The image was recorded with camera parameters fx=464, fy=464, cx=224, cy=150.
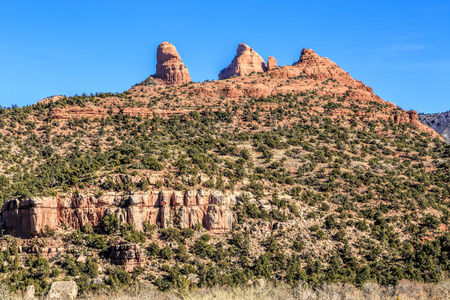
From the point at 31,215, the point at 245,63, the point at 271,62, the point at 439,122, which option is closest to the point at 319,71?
the point at 271,62

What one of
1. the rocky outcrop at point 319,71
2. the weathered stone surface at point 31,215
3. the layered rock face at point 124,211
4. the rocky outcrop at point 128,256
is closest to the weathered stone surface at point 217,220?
the layered rock face at point 124,211

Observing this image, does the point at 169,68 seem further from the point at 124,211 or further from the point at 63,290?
the point at 63,290

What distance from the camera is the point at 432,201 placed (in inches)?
1971

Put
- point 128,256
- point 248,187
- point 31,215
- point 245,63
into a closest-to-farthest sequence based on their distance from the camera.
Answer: point 128,256
point 31,215
point 248,187
point 245,63

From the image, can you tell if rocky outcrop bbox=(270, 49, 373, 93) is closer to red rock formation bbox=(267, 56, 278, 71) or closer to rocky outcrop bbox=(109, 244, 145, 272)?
red rock formation bbox=(267, 56, 278, 71)

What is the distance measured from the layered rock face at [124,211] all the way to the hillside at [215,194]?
10 centimetres

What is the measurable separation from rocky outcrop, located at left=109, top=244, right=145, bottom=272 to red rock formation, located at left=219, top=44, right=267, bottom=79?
8149 centimetres

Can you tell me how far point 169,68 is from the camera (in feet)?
351

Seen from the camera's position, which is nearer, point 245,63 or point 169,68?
point 169,68

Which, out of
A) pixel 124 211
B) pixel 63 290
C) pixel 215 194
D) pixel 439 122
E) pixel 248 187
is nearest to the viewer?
pixel 63 290

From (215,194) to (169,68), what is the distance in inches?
2748

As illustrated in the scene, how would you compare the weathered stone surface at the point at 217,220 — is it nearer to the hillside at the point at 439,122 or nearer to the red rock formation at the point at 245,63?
the red rock formation at the point at 245,63

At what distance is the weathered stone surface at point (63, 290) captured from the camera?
32188 millimetres

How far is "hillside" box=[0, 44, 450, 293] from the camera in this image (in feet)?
123
